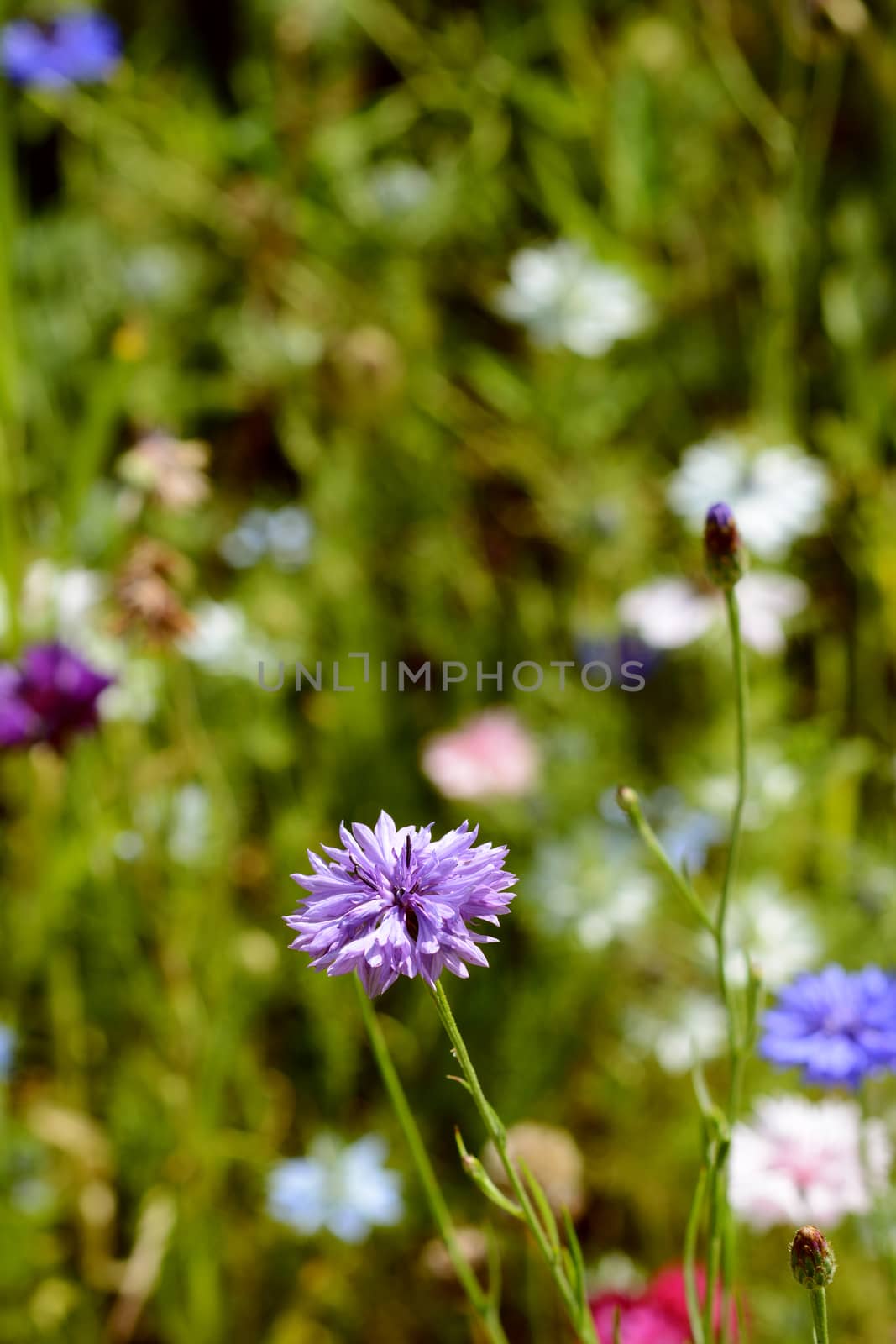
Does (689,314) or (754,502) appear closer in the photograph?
(754,502)

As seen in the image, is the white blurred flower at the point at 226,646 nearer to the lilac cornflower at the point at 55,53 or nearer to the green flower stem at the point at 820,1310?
the lilac cornflower at the point at 55,53

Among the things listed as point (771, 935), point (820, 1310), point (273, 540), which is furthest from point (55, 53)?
point (820, 1310)

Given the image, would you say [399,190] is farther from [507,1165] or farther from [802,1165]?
[507,1165]

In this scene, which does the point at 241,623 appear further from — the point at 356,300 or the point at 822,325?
the point at 822,325

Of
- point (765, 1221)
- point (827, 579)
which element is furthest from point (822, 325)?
point (765, 1221)

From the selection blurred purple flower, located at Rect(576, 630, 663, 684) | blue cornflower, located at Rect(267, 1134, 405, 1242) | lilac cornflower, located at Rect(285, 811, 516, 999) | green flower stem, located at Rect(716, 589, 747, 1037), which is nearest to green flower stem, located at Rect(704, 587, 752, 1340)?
green flower stem, located at Rect(716, 589, 747, 1037)

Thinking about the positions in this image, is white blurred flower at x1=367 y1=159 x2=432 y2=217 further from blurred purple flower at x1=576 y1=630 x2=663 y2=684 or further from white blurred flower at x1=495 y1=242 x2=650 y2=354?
blurred purple flower at x1=576 y1=630 x2=663 y2=684
